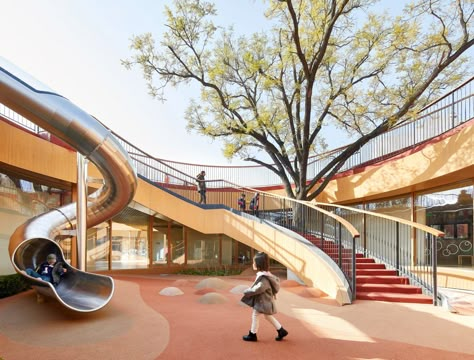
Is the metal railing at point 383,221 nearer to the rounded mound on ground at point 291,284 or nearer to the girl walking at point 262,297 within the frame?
the rounded mound on ground at point 291,284

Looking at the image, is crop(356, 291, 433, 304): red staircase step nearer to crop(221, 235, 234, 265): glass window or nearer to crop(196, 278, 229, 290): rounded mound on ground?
crop(196, 278, 229, 290): rounded mound on ground

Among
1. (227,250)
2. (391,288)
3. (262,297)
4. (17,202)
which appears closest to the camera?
(262,297)

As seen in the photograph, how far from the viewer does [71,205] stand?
9102 millimetres

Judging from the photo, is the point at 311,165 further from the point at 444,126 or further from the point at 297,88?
the point at 444,126

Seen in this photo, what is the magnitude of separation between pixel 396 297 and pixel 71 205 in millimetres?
8350

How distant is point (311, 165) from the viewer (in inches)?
719

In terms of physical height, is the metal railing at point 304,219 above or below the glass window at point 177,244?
above

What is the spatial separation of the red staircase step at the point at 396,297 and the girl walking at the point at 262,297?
379cm

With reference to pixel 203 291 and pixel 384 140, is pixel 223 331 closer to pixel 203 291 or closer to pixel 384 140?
pixel 203 291

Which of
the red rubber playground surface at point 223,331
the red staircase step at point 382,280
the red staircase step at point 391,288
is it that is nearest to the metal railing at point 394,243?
the red staircase step at point 382,280

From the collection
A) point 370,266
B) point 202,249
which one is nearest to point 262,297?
point 370,266

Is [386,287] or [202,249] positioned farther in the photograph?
[202,249]

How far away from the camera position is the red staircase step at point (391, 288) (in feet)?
27.0

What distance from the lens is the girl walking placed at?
4930 millimetres
